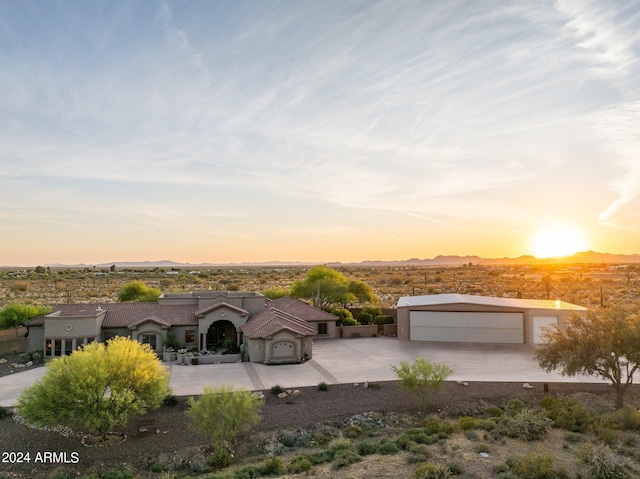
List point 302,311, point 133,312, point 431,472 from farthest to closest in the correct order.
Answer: point 302,311
point 133,312
point 431,472

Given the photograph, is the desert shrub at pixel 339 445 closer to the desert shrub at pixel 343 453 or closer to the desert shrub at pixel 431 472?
the desert shrub at pixel 343 453

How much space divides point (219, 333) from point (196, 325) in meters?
2.57

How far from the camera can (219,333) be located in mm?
39094

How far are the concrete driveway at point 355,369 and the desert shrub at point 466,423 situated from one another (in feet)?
21.0

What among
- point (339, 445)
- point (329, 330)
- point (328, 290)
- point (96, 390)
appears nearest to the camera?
point (339, 445)

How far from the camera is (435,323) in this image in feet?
131

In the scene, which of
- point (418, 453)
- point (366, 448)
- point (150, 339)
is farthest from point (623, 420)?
point (150, 339)

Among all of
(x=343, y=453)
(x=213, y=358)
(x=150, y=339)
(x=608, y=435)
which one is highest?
(x=150, y=339)

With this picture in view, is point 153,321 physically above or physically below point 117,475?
above

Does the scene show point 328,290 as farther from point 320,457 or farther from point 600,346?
point 320,457

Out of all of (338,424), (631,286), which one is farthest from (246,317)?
(631,286)

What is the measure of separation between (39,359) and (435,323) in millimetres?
30340

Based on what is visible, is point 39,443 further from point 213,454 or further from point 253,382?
point 253,382

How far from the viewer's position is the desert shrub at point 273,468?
1727 cm
